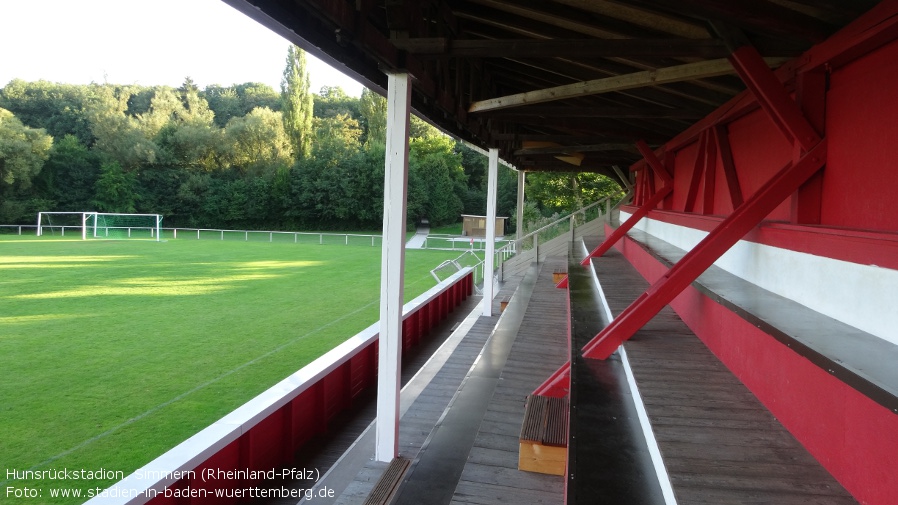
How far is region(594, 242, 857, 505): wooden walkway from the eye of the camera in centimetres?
183

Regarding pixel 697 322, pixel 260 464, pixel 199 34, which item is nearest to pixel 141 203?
pixel 199 34

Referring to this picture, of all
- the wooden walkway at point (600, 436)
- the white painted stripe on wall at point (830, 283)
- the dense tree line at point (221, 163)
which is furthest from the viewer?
the dense tree line at point (221, 163)

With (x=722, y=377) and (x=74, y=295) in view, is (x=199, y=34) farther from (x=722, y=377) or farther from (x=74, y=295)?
(x=722, y=377)

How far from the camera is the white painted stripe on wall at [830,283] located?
6.83 feet

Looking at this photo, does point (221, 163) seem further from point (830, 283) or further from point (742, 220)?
point (830, 283)

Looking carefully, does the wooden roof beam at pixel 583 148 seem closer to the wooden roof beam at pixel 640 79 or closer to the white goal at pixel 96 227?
the wooden roof beam at pixel 640 79

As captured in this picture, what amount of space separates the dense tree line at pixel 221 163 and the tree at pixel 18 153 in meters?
0.44

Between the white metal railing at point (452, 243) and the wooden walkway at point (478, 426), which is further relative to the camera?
the white metal railing at point (452, 243)

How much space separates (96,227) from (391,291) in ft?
107

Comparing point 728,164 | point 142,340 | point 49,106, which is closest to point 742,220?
point 728,164

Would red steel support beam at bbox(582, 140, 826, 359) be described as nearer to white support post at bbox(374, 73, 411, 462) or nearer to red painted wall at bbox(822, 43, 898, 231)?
red painted wall at bbox(822, 43, 898, 231)

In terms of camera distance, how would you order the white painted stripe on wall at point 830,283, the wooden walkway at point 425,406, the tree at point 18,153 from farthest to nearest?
1. the tree at point 18,153
2. the wooden walkway at point 425,406
3. the white painted stripe on wall at point 830,283

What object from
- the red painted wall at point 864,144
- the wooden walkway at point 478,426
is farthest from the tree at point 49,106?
the red painted wall at point 864,144

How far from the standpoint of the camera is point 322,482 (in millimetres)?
4691
